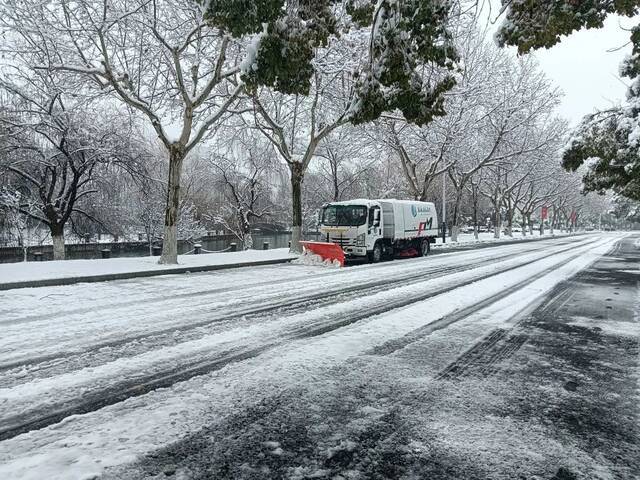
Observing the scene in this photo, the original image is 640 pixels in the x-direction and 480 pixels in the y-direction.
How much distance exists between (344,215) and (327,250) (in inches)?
110

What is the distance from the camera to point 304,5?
8.45 metres

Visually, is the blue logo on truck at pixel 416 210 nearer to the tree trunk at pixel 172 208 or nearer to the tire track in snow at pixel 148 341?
the tree trunk at pixel 172 208

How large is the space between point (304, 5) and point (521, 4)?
13.4 ft

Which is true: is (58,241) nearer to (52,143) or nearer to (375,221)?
(52,143)

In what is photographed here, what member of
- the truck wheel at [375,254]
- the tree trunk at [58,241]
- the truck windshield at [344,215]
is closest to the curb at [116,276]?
the truck windshield at [344,215]

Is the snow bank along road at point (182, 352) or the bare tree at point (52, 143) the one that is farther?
the bare tree at point (52, 143)

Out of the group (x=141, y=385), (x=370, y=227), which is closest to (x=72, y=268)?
(x=141, y=385)

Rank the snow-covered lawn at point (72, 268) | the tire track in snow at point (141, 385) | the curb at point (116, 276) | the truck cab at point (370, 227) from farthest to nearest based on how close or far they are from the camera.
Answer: the truck cab at point (370, 227)
the snow-covered lawn at point (72, 268)
the curb at point (116, 276)
the tire track in snow at point (141, 385)

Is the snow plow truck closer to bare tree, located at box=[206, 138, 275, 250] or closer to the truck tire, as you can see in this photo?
the truck tire

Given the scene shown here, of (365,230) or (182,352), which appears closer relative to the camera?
(182,352)

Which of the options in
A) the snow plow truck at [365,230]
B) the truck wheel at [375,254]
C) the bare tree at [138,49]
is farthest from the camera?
the truck wheel at [375,254]

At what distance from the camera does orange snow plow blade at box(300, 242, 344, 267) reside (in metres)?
16.4

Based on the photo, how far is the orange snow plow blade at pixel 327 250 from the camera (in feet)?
53.8

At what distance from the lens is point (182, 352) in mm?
5125
